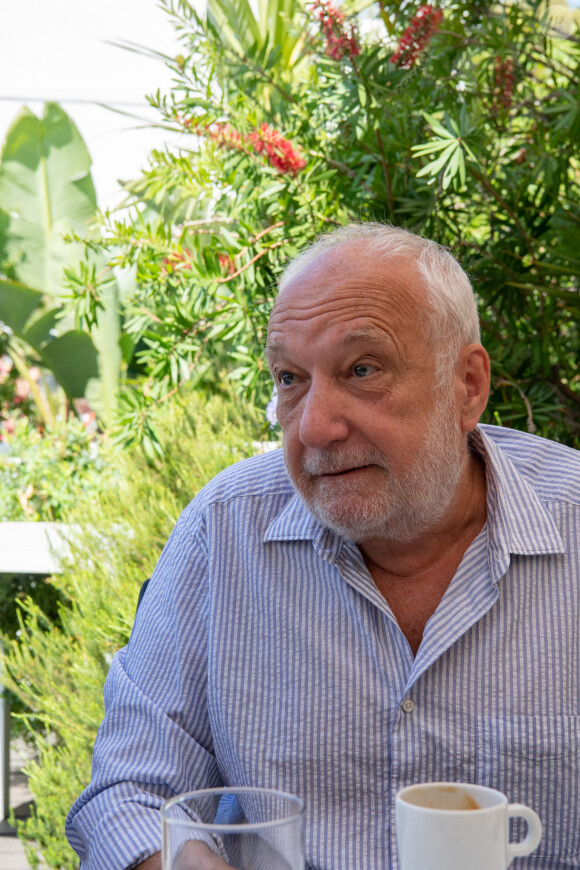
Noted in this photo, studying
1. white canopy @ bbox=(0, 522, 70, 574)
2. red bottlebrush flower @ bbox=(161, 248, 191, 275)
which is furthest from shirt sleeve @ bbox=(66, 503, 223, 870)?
white canopy @ bbox=(0, 522, 70, 574)

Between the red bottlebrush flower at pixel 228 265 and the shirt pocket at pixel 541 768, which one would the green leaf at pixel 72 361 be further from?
the shirt pocket at pixel 541 768

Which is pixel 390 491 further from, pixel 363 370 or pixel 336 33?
pixel 336 33

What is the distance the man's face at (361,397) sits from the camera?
4.07 feet

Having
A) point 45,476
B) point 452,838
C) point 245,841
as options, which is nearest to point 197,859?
point 245,841

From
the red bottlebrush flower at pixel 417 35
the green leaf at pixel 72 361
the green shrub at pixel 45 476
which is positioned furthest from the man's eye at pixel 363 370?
the green leaf at pixel 72 361

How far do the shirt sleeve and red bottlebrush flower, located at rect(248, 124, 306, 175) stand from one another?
1.36 m

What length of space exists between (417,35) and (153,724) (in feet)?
6.72

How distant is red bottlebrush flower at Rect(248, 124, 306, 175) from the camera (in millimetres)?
2465

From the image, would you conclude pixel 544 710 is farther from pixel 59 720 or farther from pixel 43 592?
pixel 43 592

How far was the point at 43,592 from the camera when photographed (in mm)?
3520

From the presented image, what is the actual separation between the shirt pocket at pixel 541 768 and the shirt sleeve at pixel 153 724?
43 cm

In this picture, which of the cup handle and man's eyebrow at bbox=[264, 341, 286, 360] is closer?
the cup handle

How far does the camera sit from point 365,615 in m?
1.29

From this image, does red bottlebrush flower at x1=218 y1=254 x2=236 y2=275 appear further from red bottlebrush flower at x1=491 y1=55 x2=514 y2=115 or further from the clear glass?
the clear glass
